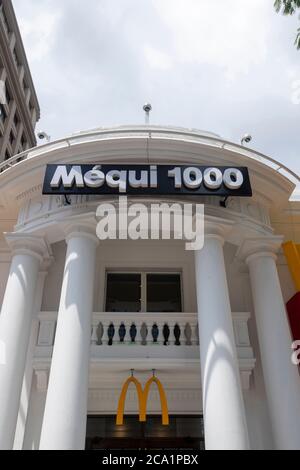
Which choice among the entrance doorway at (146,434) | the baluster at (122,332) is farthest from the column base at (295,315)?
the baluster at (122,332)

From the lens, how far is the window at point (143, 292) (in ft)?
39.5

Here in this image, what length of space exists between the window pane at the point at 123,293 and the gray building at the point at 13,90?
88.4 feet

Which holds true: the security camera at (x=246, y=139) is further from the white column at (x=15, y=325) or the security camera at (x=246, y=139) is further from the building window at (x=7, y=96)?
the building window at (x=7, y=96)

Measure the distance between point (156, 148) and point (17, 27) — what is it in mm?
37979

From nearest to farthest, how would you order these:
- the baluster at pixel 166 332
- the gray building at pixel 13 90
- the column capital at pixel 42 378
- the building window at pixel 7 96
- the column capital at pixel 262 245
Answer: the column capital at pixel 42 378
the column capital at pixel 262 245
the baluster at pixel 166 332
the gray building at pixel 13 90
the building window at pixel 7 96

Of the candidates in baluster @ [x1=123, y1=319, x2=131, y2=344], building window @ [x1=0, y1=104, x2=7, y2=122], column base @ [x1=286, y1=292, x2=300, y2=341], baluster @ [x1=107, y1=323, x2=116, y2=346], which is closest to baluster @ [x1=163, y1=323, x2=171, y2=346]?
baluster @ [x1=123, y1=319, x2=131, y2=344]

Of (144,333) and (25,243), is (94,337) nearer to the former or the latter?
(144,333)

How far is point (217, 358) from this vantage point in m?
8.26

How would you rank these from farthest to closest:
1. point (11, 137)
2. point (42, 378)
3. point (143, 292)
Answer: point (11, 137)
point (143, 292)
point (42, 378)

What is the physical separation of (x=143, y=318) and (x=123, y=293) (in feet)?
5.89

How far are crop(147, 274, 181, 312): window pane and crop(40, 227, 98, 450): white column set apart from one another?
3183mm

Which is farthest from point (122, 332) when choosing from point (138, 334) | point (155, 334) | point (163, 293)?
point (163, 293)
